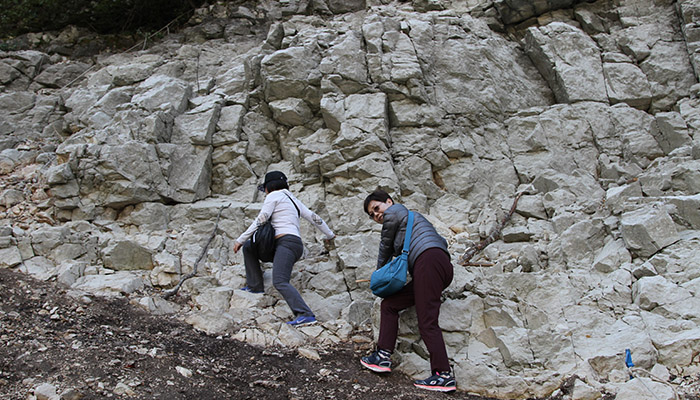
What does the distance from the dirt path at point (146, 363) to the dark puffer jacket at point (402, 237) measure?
1.17 m

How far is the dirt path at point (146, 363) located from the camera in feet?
12.8

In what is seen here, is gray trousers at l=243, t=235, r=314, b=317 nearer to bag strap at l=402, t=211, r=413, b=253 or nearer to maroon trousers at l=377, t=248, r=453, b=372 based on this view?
maroon trousers at l=377, t=248, r=453, b=372

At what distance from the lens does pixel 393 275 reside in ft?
15.0

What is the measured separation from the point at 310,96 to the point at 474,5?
191 inches

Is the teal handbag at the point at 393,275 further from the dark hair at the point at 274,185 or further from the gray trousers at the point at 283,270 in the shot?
the dark hair at the point at 274,185

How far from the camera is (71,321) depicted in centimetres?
512

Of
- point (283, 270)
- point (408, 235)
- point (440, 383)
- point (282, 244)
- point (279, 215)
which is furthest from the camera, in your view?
point (279, 215)

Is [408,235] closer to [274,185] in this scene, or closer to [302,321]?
[302,321]

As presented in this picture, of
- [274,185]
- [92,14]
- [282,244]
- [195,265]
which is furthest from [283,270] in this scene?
[92,14]

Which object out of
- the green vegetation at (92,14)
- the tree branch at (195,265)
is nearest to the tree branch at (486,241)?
the tree branch at (195,265)

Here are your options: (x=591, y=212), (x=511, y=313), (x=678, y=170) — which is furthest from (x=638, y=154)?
(x=511, y=313)

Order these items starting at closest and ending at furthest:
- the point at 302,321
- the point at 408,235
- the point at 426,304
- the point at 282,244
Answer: the point at 426,304, the point at 408,235, the point at 302,321, the point at 282,244

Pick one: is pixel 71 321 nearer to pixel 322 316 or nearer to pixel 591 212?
pixel 322 316

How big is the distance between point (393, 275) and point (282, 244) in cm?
190
